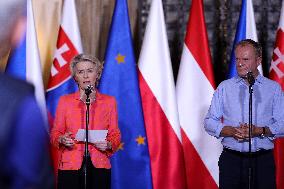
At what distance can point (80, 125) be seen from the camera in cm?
336

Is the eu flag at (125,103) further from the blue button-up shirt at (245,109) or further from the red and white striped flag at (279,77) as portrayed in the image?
the red and white striped flag at (279,77)

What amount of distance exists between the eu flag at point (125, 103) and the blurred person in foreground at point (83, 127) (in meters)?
0.83

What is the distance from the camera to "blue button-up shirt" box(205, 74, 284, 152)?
133 inches

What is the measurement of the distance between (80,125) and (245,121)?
1.02m

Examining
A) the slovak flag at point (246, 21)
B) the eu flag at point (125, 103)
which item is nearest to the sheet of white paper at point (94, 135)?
the eu flag at point (125, 103)

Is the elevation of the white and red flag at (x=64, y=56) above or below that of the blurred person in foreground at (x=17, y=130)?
above

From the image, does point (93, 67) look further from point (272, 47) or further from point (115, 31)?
point (272, 47)

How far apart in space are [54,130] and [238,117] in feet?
3.71

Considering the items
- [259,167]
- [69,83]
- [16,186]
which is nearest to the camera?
[16,186]

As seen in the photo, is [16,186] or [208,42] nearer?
[16,186]

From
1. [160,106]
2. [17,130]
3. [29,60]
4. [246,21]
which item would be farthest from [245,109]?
[17,130]

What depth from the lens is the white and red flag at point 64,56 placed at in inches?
168

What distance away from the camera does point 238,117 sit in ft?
11.1

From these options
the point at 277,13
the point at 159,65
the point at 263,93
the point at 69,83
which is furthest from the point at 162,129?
the point at 277,13
